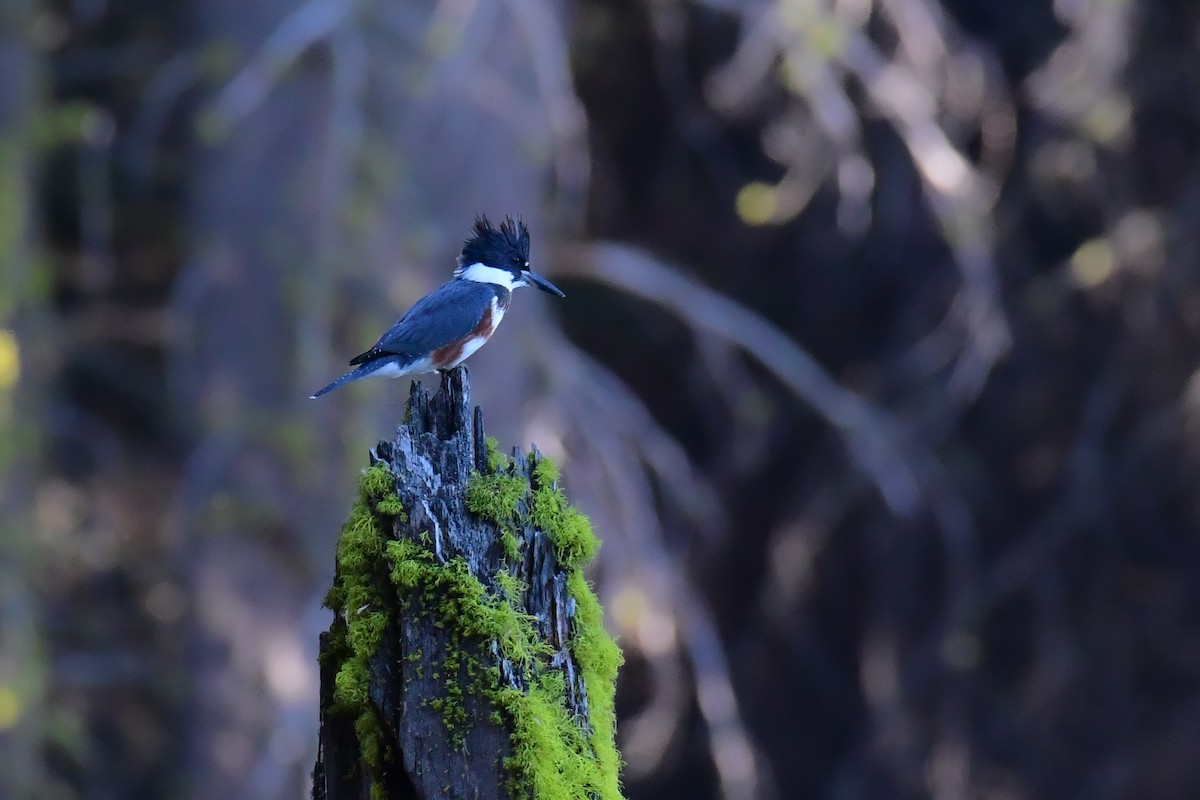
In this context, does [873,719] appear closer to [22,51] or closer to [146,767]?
[146,767]

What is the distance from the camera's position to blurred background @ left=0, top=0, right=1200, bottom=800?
597 centimetres

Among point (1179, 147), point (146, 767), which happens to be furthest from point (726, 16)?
point (146, 767)

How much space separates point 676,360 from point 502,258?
5.74m

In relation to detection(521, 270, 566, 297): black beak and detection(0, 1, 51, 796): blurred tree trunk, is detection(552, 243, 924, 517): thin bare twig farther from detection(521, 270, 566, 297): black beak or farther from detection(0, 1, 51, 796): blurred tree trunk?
detection(521, 270, 566, 297): black beak

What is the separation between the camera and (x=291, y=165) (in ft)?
19.4

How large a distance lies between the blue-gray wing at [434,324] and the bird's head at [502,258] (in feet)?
0.78

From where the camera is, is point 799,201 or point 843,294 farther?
point 843,294

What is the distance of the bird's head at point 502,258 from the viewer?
3908mm

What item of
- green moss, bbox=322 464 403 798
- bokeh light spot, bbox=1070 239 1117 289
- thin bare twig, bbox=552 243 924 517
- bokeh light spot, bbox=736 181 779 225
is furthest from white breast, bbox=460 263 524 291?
bokeh light spot, bbox=1070 239 1117 289

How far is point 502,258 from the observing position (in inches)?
156

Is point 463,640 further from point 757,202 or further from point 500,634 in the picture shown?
point 757,202

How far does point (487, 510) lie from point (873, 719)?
7.79 metres

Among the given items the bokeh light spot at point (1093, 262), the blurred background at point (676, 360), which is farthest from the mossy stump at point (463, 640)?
the bokeh light spot at point (1093, 262)

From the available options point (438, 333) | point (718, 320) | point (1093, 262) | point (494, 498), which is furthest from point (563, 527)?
point (1093, 262)
